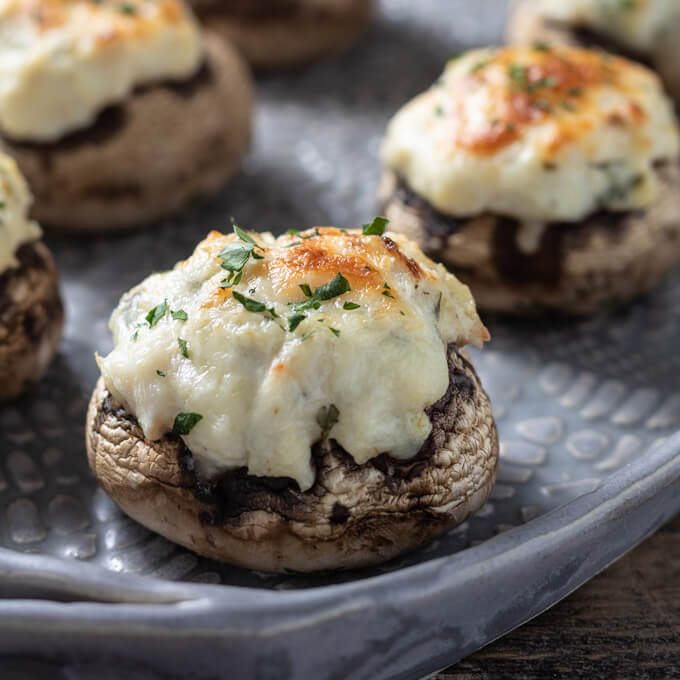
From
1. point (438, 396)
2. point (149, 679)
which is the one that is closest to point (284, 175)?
point (438, 396)

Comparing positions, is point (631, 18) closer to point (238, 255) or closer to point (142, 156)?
point (142, 156)

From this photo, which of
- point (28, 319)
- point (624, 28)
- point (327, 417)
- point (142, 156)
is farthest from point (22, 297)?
point (624, 28)

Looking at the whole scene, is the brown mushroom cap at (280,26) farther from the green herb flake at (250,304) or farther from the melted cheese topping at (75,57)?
the green herb flake at (250,304)

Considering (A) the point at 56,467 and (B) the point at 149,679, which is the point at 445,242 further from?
(B) the point at 149,679

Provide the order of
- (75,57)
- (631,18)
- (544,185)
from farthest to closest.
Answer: (631,18)
(75,57)
(544,185)

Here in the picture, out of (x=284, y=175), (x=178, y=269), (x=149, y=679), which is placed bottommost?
(x=284, y=175)

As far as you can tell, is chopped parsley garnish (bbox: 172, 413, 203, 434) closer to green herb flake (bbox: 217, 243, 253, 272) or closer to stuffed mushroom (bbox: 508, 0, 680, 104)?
green herb flake (bbox: 217, 243, 253, 272)

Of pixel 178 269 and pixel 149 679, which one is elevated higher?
pixel 178 269
